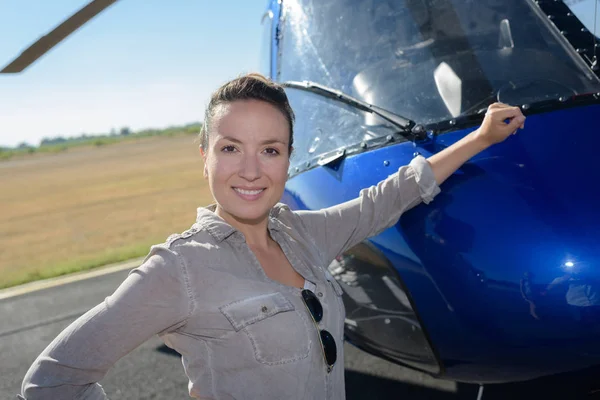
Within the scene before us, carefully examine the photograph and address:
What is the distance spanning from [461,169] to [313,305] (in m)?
0.79

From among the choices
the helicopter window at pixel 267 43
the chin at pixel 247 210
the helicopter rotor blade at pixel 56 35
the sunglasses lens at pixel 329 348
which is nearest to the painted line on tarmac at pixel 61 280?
the helicopter window at pixel 267 43

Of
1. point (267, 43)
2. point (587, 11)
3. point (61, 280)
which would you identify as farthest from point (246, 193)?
point (61, 280)

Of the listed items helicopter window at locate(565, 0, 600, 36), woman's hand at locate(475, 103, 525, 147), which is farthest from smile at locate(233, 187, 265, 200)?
helicopter window at locate(565, 0, 600, 36)

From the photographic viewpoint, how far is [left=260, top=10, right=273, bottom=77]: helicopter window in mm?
3477

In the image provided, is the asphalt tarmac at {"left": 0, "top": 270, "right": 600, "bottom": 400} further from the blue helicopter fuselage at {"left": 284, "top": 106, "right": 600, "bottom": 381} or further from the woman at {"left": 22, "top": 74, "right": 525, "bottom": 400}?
the woman at {"left": 22, "top": 74, "right": 525, "bottom": 400}

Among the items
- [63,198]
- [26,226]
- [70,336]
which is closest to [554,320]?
[70,336]

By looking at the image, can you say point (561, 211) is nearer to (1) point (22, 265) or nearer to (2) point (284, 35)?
(2) point (284, 35)

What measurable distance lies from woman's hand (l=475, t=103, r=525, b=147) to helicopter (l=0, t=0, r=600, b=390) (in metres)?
0.04

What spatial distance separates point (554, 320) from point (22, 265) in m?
7.01

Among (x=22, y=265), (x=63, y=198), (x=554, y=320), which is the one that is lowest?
(x=63, y=198)

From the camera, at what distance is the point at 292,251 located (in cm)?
174

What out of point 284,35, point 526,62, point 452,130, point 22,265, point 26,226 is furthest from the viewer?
point 26,226

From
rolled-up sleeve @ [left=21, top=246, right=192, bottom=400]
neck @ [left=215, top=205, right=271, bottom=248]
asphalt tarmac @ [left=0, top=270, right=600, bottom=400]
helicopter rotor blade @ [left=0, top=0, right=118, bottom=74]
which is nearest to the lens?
rolled-up sleeve @ [left=21, top=246, right=192, bottom=400]

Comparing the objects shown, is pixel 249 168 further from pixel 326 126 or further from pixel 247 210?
pixel 326 126
